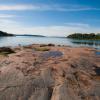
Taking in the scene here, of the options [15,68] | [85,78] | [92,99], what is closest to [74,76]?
[85,78]

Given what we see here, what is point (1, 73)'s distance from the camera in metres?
14.7

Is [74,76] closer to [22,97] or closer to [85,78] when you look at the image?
[85,78]

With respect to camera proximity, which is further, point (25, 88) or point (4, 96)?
point (25, 88)

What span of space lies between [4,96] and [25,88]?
1.50 m

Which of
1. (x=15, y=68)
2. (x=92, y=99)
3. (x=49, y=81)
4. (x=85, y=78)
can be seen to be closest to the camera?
(x=92, y=99)

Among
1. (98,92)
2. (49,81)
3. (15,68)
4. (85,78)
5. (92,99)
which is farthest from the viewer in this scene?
(15,68)

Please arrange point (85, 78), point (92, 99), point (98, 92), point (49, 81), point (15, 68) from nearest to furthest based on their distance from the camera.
→ point (92, 99)
point (98, 92)
point (49, 81)
point (85, 78)
point (15, 68)

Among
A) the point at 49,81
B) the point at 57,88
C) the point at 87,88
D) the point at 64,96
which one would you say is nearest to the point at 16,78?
the point at 49,81

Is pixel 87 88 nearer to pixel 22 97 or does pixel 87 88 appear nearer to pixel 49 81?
pixel 49 81

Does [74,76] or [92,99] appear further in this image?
[74,76]

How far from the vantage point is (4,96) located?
1145 cm

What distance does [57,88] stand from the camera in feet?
40.9

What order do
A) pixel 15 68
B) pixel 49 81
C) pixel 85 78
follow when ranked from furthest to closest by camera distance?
pixel 15 68 < pixel 85 78 < pixel 49 81

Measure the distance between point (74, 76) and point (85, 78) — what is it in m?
0.88
